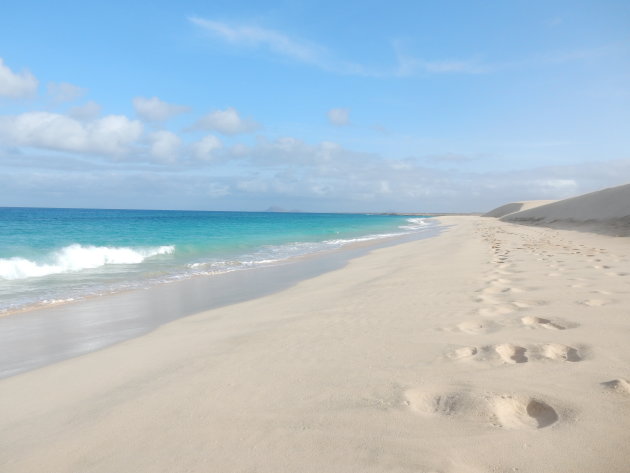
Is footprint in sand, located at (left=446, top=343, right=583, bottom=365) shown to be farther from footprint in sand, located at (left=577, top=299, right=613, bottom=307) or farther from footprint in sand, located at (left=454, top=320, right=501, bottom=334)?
footprint in sand, located at (left=577, top=299, right=613, bottom=307)

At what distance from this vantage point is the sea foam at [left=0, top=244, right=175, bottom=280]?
13.4 m

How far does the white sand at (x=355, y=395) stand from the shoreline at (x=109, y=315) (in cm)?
69

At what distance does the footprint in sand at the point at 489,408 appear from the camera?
8.10 ft

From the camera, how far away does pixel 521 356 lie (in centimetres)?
351

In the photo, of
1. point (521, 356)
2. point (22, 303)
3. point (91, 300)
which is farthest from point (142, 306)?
point (521, 356)

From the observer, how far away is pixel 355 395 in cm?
300

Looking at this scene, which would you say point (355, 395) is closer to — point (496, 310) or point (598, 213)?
point (496, 310)

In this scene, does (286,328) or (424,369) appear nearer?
(424,369)

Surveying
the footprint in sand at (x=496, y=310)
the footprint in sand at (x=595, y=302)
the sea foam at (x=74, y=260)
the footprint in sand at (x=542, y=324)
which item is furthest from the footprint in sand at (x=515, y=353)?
the sea foam at (x=74, y=260)

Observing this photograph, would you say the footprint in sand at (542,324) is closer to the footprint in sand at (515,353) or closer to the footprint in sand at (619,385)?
the footprint in sand at (515,353)

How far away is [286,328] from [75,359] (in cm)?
253

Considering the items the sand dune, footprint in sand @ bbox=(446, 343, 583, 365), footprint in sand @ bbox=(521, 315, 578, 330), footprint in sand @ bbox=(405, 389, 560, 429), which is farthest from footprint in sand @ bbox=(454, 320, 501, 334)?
the sand dune

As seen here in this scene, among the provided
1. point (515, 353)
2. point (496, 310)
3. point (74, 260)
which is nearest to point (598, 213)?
point (496, 310)

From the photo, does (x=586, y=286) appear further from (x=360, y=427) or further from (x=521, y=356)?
(x=360, y=427)
